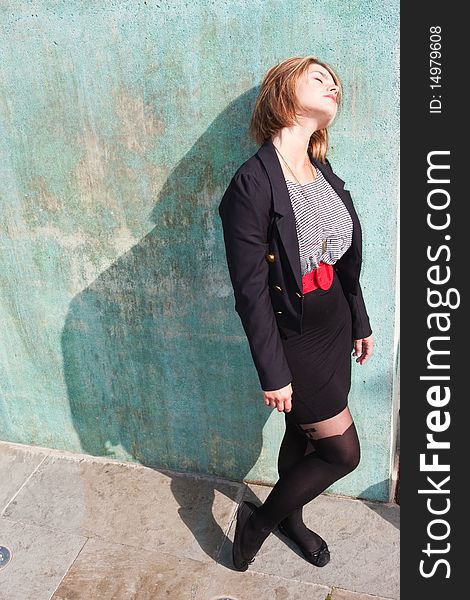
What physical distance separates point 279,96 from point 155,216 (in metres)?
0.98

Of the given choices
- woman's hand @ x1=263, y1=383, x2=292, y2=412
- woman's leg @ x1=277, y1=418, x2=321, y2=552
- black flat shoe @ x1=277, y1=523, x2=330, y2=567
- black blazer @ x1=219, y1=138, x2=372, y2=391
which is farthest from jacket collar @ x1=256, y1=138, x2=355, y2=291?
black flat shoe @ x1=277, y1=523, x2=330, y2=567

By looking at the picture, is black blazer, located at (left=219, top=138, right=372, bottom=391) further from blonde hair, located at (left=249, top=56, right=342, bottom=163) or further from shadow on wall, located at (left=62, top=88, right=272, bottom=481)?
shadow on wall, located at (left=62, top=88, right=272, bottom=481)

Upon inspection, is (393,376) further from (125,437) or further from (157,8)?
(157,8)

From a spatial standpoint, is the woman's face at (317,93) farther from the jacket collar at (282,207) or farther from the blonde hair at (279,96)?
the jacket collar at (282,207)

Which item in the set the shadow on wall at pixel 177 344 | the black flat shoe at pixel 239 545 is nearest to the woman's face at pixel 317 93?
the shadow on wall at pixel 177 344

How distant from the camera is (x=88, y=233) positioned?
3.48 metres

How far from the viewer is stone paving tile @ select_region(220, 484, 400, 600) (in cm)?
326

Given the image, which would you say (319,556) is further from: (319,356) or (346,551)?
(319,356)

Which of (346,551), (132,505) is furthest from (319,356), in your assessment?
(132,505)

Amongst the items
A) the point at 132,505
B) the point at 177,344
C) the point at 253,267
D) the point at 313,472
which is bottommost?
the point at 132,505

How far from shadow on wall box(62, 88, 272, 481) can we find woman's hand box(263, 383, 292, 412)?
79 cm

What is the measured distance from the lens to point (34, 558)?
3500 millimetres

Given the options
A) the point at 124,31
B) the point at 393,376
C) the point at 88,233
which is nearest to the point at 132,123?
the point at 124,31

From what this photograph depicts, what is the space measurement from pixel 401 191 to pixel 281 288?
751mm
